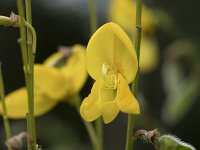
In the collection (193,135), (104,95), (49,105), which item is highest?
(104,95)

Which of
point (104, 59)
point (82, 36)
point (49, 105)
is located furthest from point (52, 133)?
point (82, 36)

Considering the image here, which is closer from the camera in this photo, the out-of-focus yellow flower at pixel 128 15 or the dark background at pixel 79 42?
the out-of-focus yellow flower at pixel 128 15

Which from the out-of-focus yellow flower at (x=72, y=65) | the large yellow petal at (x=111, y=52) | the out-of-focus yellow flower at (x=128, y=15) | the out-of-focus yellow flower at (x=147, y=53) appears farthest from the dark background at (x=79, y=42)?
the large yellow petal at (x=111, y=52)

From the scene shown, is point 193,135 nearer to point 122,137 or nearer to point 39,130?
point 122,137

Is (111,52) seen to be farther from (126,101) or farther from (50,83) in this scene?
(50,83)

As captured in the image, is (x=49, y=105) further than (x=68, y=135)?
No

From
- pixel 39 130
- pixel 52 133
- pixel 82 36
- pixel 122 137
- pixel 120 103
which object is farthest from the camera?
pixel 82 36

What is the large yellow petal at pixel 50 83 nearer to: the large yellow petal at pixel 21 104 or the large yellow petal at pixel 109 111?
the large yellow petal at pixel 21 104

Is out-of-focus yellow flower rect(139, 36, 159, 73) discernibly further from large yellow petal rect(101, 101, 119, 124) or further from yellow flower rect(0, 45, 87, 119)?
large yellow petal rect(101, 101, 119, 124)

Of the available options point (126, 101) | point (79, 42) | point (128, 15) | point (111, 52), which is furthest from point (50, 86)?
point (79, 42)
